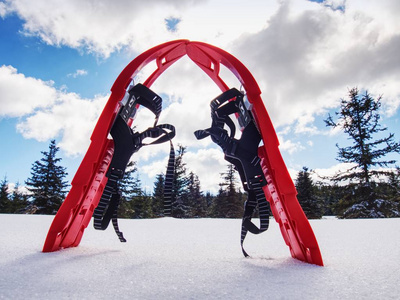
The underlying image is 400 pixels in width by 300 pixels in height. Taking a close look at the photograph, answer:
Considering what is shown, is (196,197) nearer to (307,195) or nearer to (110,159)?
(307,195)

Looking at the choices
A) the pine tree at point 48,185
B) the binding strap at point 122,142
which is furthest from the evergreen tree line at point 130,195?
the binding strap at point 122,142

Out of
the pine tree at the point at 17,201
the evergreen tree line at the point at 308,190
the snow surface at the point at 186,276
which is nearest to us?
the snow surface at the point at 186,276

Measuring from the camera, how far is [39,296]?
76 centimetres

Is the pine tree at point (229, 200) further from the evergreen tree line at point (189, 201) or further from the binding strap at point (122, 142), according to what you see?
the binding strap at point (122, 142)

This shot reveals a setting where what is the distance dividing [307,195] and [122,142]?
29.2m

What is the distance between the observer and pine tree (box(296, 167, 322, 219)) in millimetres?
26461

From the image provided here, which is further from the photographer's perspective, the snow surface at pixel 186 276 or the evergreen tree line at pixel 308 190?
the evergreen tree line at pixel 308 190

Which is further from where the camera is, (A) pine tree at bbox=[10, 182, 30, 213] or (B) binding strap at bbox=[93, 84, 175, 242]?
(A) pine tree at bbox=[10, 182, 30, 213]

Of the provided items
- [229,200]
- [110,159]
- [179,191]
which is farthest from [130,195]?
[110,159]

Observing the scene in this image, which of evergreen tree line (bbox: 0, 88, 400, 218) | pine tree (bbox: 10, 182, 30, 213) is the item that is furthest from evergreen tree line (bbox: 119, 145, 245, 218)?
pine tree (bbox: 10, 182, 30, 213)

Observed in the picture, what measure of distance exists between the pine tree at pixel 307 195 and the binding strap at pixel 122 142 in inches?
1078

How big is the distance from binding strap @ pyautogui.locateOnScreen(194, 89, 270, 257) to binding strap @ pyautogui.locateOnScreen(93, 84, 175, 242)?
35 cm

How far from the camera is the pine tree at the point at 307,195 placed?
26.5 m

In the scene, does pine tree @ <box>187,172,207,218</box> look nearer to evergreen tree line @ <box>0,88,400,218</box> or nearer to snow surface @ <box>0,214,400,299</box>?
evergreen tree line @ <box>0,88,400,218</box>
